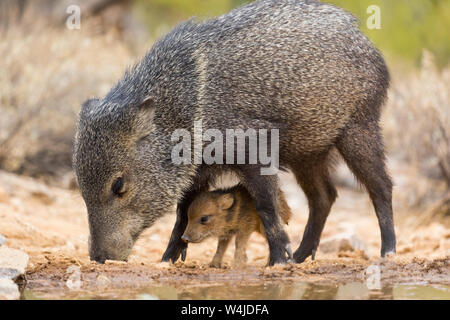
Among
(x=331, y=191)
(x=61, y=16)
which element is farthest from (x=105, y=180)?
(x=61, y=16)

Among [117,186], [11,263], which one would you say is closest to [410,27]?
[117,186]

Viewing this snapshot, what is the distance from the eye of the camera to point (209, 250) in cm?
661

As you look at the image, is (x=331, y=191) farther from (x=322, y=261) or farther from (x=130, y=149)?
(x=130, y=149)

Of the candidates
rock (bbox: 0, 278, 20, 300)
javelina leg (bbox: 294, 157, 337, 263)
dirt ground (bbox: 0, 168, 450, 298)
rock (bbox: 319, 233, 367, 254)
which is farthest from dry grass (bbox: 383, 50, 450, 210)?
rock (bbox: 0, 278, 20, 300)

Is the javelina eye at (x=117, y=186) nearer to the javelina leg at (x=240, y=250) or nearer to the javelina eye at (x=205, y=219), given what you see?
the javelina eye at (x=205, y=219)

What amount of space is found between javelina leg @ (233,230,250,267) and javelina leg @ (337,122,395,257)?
0.97 m

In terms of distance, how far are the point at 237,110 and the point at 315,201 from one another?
138 cm

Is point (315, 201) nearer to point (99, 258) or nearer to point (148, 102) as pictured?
point (148, 102)

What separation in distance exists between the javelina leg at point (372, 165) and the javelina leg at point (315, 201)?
414 millimetres

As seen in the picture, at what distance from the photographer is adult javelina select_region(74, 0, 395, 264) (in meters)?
4.72

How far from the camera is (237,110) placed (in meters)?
4.93

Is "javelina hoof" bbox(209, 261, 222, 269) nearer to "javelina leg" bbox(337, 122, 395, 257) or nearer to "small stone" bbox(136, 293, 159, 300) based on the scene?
"javelina leg" bbox(337, 122, 395, 257)
